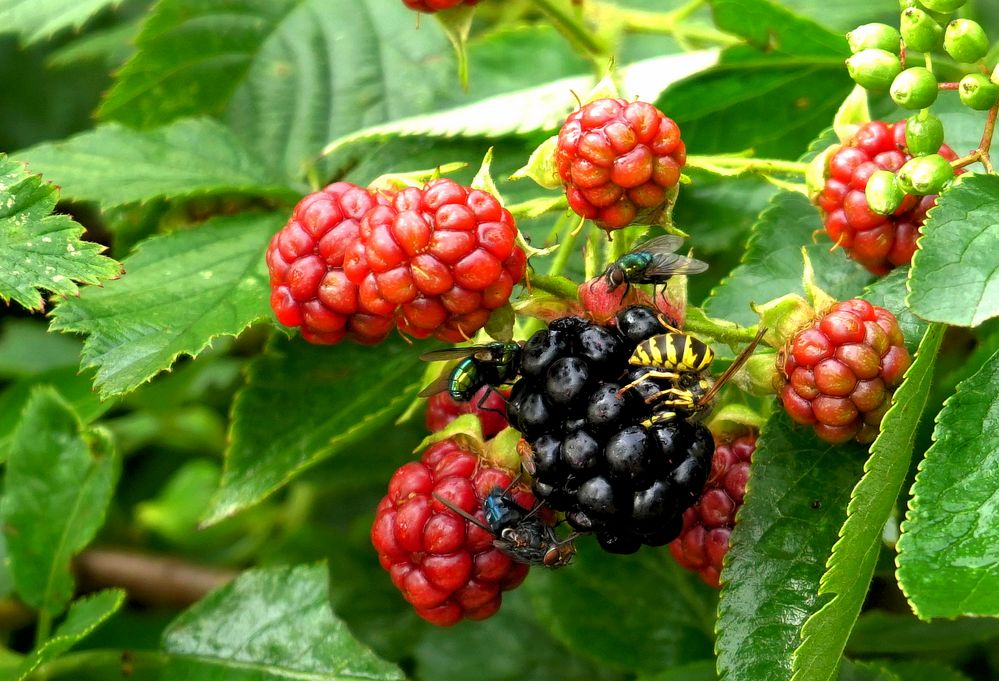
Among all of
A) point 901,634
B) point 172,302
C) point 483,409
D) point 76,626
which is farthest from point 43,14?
point 901,634

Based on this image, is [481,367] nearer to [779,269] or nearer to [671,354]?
[671,354]

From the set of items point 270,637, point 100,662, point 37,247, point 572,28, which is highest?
point 37,247

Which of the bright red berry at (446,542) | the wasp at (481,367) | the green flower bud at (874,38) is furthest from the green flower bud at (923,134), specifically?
the bright red berry at (446,542)

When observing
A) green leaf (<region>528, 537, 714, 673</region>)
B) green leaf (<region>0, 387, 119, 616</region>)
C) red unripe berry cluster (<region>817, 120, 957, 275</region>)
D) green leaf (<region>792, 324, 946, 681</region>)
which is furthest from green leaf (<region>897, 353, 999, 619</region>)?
green leaf (<region>0, 387, 119, 616</region>)

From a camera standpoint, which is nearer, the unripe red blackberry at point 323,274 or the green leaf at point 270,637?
the unripe red blackberry at point 323,274

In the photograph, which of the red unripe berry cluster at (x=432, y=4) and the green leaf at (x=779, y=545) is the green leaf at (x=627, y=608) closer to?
the green leaf at (x=779, y=545)

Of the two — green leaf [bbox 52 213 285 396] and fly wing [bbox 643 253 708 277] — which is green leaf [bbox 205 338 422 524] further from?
fly wing [bbox 643 253 708 277]
